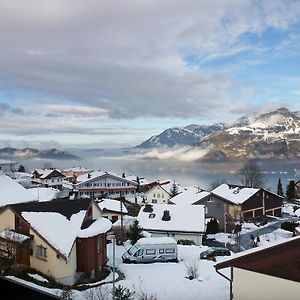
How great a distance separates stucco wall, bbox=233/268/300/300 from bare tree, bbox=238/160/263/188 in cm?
1940

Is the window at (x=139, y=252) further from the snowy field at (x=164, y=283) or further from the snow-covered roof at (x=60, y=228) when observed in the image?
the snow-covered roof at (x=60, y=228)

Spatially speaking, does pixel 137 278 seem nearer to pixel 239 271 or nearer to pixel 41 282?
Result: pixel 41 282

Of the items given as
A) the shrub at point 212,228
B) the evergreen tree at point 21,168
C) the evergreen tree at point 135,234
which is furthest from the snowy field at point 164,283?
the evergreen tree at point 21,168

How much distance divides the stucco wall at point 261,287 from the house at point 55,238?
298 cm

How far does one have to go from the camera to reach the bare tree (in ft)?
76.9

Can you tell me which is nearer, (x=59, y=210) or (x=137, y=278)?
(x=137, y=278)

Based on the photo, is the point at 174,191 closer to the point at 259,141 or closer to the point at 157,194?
the point at 157,194

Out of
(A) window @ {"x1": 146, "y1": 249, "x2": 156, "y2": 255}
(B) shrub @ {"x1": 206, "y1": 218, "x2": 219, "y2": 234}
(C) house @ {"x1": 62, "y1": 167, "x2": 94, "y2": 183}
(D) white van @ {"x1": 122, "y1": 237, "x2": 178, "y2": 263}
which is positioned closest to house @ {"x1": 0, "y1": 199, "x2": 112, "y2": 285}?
(D) white van @ {"x1": 122, "y1": 237, "x2": 178, "y2": 263}

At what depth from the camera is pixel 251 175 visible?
23750 millimetres

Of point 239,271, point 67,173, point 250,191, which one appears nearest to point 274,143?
point 67,173

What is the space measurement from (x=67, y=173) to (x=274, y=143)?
49940 mm

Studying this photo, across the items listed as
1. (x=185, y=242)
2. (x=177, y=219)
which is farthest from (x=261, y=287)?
(x=177, y=219)

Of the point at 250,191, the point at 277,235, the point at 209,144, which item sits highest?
the point at 209,144

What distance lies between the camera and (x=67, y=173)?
3200cm
